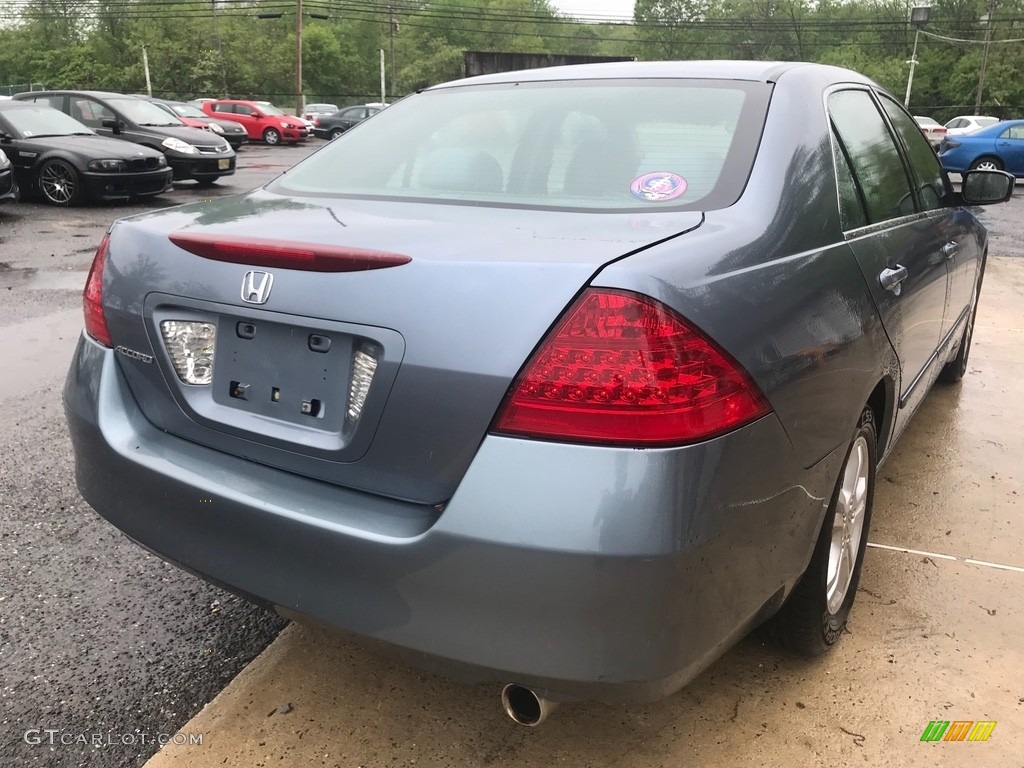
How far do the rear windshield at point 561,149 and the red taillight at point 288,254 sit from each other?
1.77 ft

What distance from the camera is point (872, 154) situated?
2.76 metres

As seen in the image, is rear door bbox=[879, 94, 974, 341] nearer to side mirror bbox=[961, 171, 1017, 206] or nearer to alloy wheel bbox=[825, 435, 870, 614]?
side mirror bbox=[961, 171, 1017, 206]

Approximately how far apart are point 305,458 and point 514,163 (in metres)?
1.09

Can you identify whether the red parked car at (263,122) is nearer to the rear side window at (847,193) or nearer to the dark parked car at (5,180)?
the dark parked car at (5,180)

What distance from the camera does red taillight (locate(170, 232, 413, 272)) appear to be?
1.64 meters

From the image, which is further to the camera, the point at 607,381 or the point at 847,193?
the point at 847,193

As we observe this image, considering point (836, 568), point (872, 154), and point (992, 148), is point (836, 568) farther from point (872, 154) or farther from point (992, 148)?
point (992, 148)

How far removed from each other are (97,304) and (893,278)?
7.06 ft

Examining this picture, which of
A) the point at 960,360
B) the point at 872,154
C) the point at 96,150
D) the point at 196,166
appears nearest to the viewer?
the point at 872,154

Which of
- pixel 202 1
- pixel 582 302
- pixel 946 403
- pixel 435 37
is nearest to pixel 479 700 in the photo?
pixel 582 302

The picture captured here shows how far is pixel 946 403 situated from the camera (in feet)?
15.0

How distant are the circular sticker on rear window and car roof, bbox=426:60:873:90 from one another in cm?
54

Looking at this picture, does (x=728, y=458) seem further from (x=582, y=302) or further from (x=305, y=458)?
(x=305, y=458)

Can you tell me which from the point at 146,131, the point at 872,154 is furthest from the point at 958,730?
the point at 146,131
